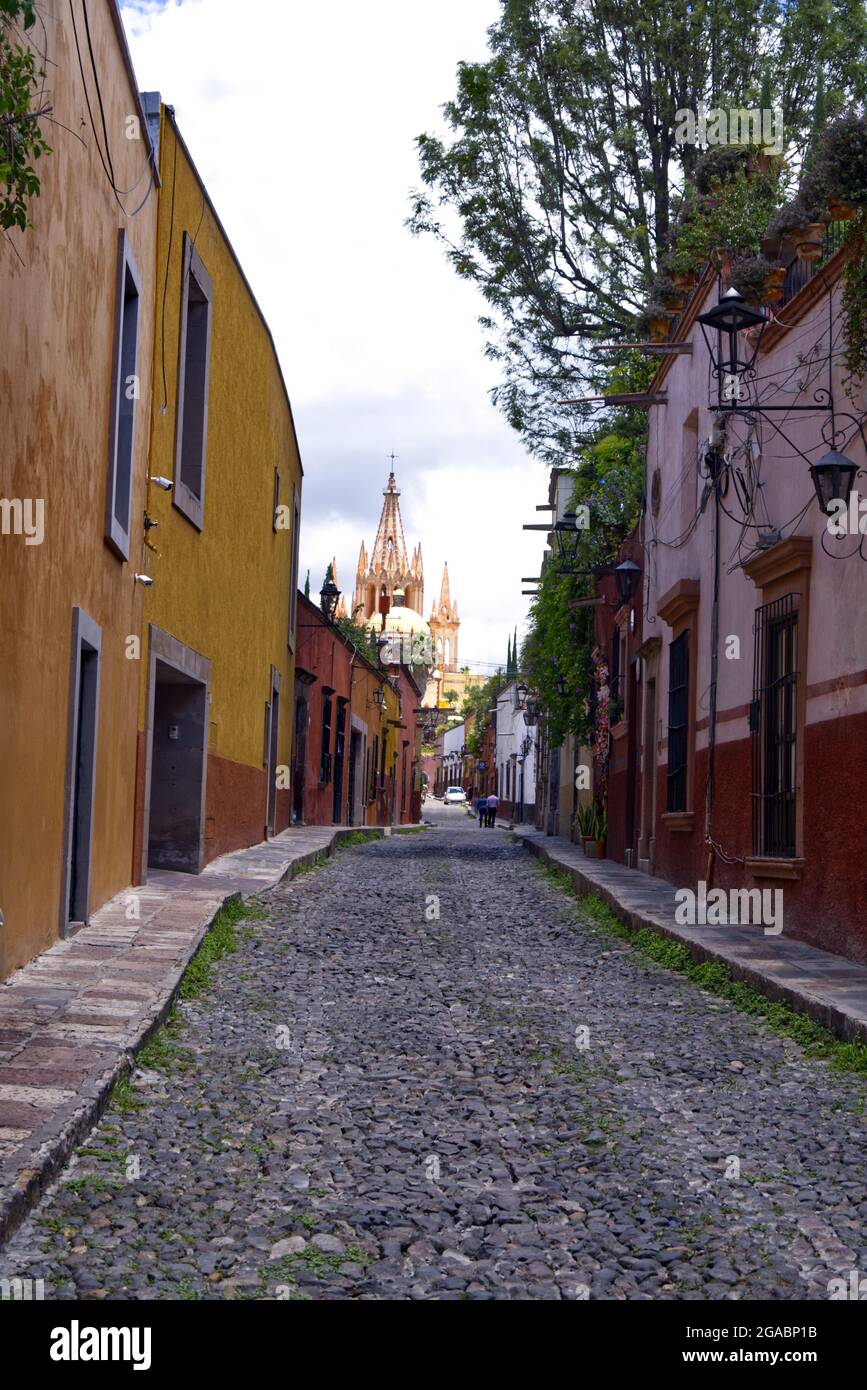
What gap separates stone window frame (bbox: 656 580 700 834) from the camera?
1373cm

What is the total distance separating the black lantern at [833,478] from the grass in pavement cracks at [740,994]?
2896mm

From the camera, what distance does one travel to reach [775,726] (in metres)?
10.6

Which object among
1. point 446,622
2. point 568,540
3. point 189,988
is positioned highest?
point 446,622

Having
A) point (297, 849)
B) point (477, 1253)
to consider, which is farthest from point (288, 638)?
point (477, 1253)

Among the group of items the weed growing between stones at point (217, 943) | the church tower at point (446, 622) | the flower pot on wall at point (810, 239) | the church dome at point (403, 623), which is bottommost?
the weed growing between stones at point (217, 943)

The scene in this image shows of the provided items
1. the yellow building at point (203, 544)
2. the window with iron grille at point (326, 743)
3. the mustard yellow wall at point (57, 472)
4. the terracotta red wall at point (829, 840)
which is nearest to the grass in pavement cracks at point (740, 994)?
the terracotta red wall at point (829, 840)

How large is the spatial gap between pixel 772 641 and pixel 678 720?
158 inches

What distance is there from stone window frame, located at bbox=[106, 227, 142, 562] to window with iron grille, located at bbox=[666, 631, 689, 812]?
6.30 metres

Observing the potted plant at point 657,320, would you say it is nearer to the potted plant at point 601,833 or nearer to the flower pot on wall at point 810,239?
the flower pot on wall at point 810,239

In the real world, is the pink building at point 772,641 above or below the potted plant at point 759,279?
below

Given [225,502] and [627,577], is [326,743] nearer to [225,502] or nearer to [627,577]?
[627,577]

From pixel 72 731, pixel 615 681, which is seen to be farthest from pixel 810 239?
pixel 615 681

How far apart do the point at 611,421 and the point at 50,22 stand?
15775mm

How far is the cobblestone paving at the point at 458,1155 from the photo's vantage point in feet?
11.6
